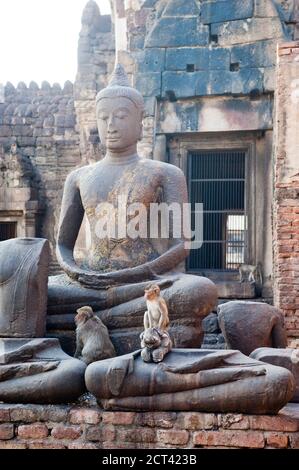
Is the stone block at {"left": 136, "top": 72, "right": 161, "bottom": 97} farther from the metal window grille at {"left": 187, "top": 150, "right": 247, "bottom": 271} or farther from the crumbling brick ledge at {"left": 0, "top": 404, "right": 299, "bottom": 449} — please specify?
the crumbling brick ledge at {"left": 0, "top": 404, "right": 299, "bottom": 449}

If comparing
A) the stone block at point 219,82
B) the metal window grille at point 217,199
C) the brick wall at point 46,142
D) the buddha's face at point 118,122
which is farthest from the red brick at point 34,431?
the brick wall at point 46,142

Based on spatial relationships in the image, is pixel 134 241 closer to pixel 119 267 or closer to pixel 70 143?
pixel 119 267

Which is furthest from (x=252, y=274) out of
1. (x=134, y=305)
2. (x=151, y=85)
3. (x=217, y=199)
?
(x=134, y=305)

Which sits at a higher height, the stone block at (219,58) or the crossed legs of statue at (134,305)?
the stone block at (219,58)

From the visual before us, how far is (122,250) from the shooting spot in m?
5.47

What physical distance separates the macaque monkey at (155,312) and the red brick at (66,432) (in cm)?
70

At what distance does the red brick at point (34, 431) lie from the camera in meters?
4.27

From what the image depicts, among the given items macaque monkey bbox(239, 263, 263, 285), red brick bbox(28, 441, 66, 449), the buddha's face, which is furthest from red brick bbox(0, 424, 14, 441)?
macaque monkey bbox(239, 263, 263, 285)

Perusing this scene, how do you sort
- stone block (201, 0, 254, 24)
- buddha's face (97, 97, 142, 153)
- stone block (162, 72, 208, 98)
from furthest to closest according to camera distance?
stone block (162, 72, 208, 98) < stone block (201, 0, 254, 24) < buddha's face (97, 97, 142, 153)

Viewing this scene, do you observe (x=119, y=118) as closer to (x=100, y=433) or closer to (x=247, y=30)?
(x=100, y=433)

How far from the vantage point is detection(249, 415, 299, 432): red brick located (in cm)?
403

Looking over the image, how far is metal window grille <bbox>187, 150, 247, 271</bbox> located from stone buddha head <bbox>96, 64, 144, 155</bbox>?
16.2 feet

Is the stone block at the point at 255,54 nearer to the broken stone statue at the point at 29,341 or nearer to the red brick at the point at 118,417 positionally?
the broken stone statue at the point at 29,341

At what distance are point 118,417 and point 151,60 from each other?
725 cm
